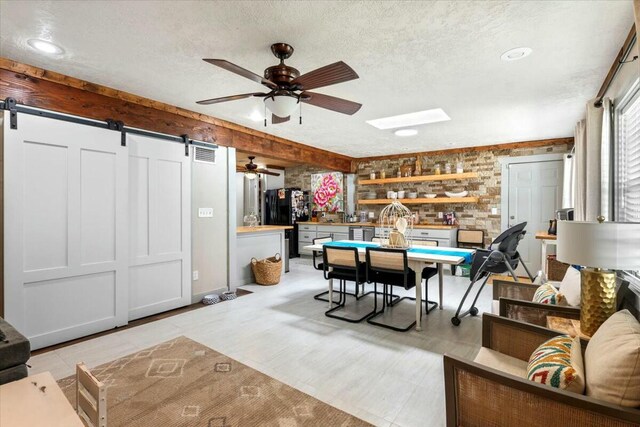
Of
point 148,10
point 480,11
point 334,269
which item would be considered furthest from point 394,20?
point 334,269

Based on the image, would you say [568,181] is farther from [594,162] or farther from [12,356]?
[12,356]

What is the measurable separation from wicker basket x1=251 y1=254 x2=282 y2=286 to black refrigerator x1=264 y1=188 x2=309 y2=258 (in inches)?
107

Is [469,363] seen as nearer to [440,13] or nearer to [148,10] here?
[440,13]

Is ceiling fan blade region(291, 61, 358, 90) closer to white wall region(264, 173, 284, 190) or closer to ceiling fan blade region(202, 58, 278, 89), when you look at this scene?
ceiling fan blade region(202, 58, 278, 89)

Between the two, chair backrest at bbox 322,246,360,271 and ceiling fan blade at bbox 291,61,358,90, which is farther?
chair backrest at bbox 322,246,360,271

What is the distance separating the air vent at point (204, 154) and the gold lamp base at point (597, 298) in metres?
3.95

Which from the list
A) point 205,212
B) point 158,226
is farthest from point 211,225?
point 158,226

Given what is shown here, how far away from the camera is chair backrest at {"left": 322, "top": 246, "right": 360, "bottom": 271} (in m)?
3.43

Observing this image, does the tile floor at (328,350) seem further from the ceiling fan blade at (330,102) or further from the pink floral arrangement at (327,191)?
the pink floral arrangement at (327,191)

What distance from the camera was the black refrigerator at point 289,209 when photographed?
7.95 meters

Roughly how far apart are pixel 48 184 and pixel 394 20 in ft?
10.3

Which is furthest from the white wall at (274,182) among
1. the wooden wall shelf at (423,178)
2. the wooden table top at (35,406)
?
the wooden table top at (35,406)

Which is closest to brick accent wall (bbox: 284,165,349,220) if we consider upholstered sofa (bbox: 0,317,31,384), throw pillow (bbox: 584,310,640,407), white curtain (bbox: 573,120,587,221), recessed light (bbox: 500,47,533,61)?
white curtain (bbox: 573,120,587,221)

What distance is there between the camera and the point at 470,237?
6023 millimetres
